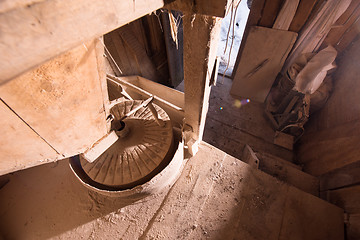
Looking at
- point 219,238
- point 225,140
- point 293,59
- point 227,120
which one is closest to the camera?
point 219,238

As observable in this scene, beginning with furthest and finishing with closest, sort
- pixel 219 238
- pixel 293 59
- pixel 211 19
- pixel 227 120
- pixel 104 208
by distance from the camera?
pixel 227 120
pixel 293 59
pixel 104 208
pixel 219 238
pixel 211 19

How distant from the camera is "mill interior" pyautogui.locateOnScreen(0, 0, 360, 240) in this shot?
0.77 m

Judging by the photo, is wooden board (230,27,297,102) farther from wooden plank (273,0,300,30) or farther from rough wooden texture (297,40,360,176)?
rough wooden texture (297,40,360,176)

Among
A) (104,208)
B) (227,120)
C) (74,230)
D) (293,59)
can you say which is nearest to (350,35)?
(293,59)

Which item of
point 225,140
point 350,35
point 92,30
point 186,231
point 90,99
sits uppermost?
point 92,30

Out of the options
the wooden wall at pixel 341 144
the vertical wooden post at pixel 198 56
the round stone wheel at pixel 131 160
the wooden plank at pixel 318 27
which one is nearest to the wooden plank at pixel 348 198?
the wooden wall at pixel 341 144

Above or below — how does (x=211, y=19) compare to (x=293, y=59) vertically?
above

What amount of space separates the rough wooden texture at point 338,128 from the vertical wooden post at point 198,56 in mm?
2278

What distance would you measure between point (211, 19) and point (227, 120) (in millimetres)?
3386

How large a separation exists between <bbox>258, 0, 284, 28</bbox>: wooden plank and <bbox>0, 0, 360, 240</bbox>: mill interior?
0.7 inches

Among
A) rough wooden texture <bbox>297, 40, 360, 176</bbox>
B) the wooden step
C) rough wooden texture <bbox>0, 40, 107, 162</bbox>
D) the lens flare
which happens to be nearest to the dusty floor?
the wooden step

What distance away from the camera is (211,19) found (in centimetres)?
129

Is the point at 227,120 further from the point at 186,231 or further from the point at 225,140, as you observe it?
the point at 186,231

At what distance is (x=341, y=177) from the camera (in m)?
2.48
